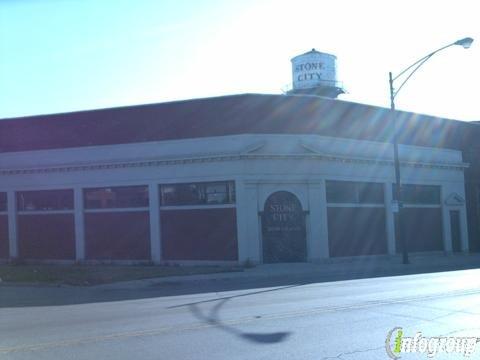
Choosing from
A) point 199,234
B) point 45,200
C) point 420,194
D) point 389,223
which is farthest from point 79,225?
point 420,194

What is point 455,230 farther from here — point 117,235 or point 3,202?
point 3,202

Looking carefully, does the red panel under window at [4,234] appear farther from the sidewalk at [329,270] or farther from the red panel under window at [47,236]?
the sidewalk at [329,270]

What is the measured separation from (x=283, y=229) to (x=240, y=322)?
1717cm

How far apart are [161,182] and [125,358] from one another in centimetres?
2053

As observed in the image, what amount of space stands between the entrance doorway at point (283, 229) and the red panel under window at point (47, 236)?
33.8ft

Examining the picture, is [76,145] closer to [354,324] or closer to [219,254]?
[219,254]

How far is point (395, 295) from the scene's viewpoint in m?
13.6

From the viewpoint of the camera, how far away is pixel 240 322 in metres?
10.2

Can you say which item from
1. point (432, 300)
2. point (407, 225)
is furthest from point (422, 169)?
point (432, 300)

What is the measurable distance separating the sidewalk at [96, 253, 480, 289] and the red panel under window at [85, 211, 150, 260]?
6218 mm

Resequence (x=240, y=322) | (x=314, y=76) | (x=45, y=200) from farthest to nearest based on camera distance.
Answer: (x=314, y=76)
(x=45, y=200)
(x=240, y=322)

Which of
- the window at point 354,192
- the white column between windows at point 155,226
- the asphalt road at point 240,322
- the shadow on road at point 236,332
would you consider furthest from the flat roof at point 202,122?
the shadow on road at point 236,332

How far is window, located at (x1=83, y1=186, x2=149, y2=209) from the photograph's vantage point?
2844 cm

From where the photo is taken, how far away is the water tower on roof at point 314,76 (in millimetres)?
42969
